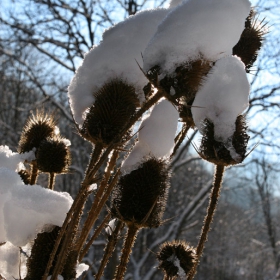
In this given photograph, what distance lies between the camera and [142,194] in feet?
2.00

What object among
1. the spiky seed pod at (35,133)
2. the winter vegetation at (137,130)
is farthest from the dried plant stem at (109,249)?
the spiky seed pod at (35,133)

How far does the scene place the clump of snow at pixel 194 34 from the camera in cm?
52

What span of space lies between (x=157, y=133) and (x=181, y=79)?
0.58ft

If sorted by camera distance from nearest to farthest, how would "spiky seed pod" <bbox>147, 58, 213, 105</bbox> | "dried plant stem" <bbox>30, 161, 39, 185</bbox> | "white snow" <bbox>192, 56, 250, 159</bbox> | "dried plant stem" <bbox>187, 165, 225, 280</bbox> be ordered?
"spiky seed pod" <bbox>147, 58, 213, 105</bbox> < "white snow" <bbox>192, 56, 250, 159</bbox> < "dried plant stem" <bbox>187, 165, 225, 280</bbox> < "dried plant stem" <bbox>30, 161, 39, 185</bbox>

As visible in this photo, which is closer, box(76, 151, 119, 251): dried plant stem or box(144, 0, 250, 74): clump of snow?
box(144, 0, 250, 74): clump of snow

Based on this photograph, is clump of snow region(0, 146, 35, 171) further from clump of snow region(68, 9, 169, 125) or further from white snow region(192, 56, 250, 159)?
white snow region(192, 56, 250, 159)

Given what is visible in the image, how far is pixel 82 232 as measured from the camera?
2.17 feet

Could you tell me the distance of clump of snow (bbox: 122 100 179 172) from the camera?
655mm

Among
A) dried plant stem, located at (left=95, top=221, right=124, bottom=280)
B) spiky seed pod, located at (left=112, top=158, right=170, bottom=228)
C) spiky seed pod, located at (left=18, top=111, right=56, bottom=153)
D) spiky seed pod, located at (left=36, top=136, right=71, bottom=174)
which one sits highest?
spiky seed pod, located at (left=18, top=111, right=56, bottom=153)

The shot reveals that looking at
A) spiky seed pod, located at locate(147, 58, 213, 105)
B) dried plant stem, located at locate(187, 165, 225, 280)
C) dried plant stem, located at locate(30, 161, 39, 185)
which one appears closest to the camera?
spiky seed pod, located at locate(147, 58, 213, 105)

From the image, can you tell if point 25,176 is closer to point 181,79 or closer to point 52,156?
point 52,156

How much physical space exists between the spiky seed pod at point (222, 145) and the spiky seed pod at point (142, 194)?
8 centimetres

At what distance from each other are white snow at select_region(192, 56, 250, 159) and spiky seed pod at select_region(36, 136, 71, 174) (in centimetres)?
33

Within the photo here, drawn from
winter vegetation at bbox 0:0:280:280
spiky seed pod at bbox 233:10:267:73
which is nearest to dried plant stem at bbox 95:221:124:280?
winter vegetation at bbox 0:0:280:280
